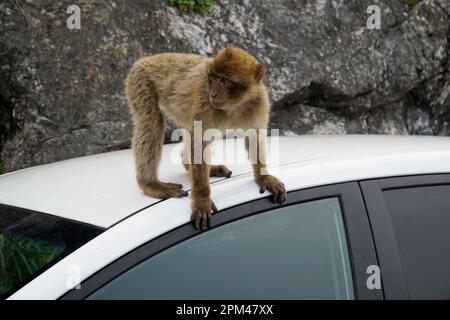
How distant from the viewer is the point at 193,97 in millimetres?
3281

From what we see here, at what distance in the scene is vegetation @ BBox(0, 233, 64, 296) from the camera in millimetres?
2076

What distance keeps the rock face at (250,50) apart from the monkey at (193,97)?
1606 millimetres

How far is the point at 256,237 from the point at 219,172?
2.42 ft

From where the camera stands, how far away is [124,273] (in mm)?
1962

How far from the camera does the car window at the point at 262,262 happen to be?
2068 mm

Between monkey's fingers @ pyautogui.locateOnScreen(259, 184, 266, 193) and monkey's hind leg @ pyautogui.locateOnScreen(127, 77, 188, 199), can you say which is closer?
monkey's fingers @ pyautogui.locateOnScreen(259, 184, 266, 193)

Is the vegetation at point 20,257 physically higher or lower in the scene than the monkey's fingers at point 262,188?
lower

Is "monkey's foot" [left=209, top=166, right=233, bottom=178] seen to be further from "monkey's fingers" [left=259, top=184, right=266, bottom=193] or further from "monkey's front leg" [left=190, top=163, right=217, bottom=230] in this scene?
"monkey's fingers" [left=259, top=184, right=266, bottom=193]

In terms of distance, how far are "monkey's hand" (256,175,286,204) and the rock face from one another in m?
3.05

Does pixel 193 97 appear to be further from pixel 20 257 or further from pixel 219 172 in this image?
pixel 20 257

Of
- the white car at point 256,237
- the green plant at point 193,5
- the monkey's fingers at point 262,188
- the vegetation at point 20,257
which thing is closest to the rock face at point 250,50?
the green plant at point 193,5

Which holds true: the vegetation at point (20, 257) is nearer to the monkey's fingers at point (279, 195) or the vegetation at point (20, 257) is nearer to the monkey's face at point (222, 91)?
the monkey's fingers at point (279, 195)

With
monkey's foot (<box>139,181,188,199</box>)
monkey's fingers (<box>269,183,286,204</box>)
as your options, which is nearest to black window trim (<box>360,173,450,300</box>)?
monkey's fingers (<box>269,183,286,204</box>)
